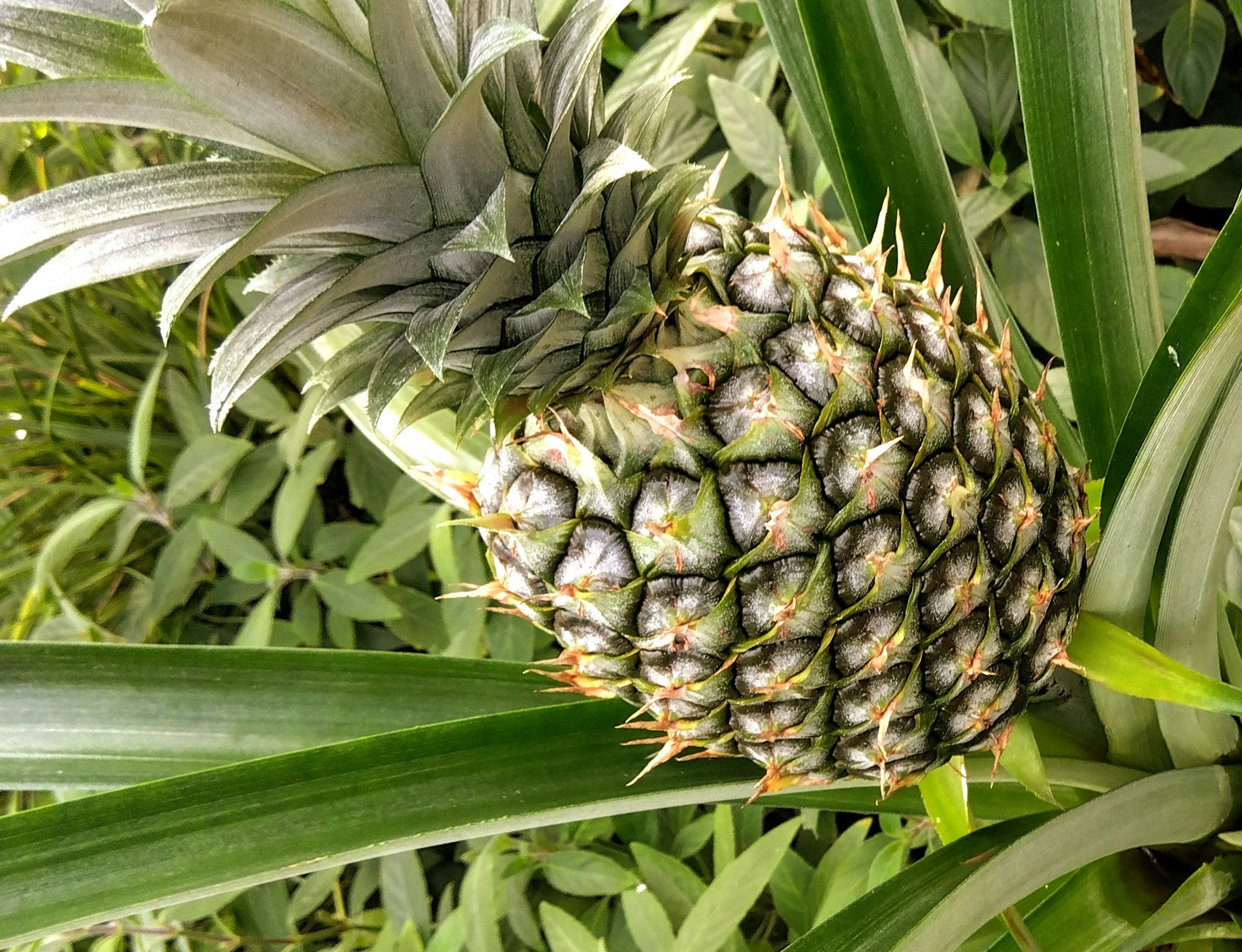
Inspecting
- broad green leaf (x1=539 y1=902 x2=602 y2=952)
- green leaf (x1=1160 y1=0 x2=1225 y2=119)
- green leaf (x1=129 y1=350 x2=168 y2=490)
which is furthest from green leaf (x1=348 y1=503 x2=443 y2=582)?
green leaf (x1=1160 y1=0 x2=1225 y2=119)

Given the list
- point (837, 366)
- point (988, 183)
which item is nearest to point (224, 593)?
point (837, 366)

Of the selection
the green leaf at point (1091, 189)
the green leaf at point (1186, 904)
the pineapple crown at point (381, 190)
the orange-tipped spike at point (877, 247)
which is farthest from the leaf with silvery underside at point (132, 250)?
the green leaf at point (1186, 904)

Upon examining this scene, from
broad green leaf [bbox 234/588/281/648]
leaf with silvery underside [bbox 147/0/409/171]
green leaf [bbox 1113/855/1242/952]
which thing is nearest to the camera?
leaf with silvery underside [bbox 147/0/409/171]

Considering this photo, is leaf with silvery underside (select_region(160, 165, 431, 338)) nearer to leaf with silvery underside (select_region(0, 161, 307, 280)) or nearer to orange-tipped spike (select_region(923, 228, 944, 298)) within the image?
leaf with silvery underside (select_region(0, 161, 307, 280))

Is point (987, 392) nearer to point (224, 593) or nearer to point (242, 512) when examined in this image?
point (242, 512)

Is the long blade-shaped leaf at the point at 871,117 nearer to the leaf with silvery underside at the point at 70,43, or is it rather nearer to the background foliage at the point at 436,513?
the background foliage at the point at 436,513

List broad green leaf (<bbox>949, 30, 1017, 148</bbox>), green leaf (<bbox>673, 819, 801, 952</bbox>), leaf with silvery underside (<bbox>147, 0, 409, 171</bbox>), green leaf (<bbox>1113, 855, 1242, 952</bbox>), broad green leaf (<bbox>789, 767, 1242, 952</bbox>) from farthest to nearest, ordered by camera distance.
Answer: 1. broad green leaf (<bbox>949, 30, 1017, 148</bbox>)
2. green leaf (<bbox>673, 819, 801, 952</bbox>)
3. green leaf (<bbox>1113, 855, 1242, 952</bbox>)
4. broad green leaf (<bbox>789, 767, 1242, 952</bbox>)
5. leaf with silvery underside (<bbox>147, 0, 409, 171</bbox>)
